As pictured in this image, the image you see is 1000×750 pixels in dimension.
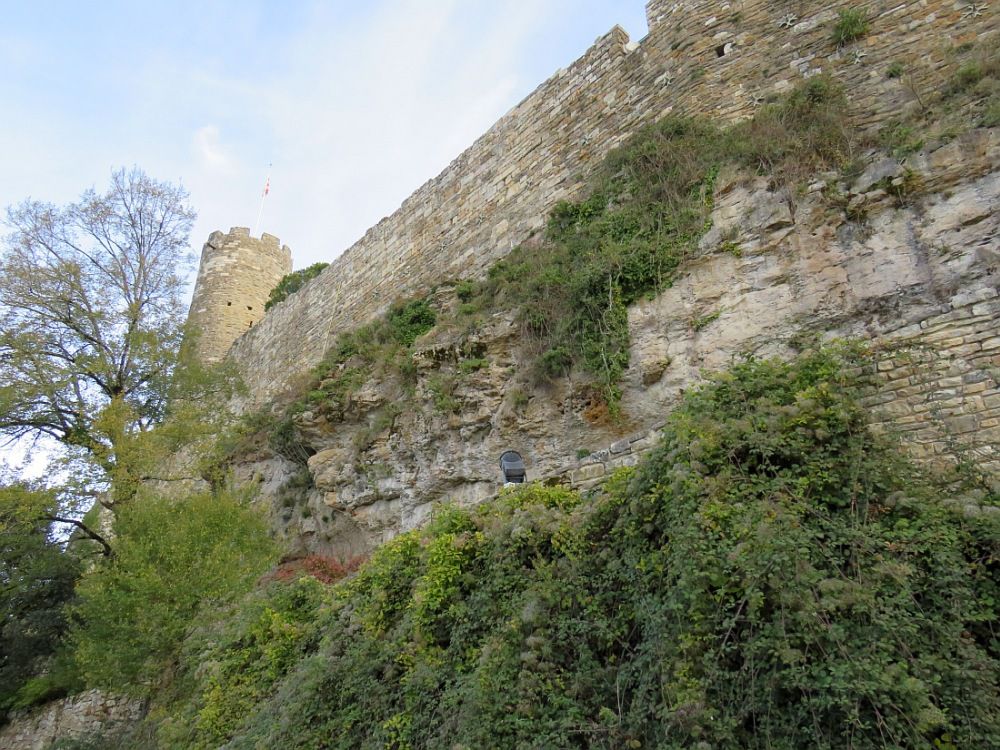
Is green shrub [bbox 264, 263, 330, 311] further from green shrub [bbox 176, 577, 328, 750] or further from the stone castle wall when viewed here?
green shrub [bbox 176, 577, 328, 750]

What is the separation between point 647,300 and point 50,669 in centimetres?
1224

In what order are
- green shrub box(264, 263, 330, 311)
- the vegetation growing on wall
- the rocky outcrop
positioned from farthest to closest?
green shrub box(264, 263, 330, 311) → the rocky outcrop → the vegetation growing on wall

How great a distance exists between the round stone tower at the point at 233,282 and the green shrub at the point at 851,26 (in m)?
20.3

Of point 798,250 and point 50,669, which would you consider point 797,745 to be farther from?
point 50,669

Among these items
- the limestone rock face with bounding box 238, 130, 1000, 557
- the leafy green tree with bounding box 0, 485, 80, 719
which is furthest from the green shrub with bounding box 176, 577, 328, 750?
the leafy green tree with bounding box 0, 485, 80, 719

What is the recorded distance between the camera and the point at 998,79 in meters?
6.26

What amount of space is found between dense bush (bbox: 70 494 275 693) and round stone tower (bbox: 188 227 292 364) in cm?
1508

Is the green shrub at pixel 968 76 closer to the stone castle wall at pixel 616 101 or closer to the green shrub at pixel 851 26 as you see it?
the stone castle wall at pixel 616 101

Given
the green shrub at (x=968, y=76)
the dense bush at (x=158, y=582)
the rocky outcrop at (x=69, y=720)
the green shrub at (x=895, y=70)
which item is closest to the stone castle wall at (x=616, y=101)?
the green shrub at (x=895, y=70)

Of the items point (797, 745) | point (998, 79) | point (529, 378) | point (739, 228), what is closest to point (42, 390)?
point (529, 378)

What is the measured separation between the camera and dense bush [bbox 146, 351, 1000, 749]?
3178mm

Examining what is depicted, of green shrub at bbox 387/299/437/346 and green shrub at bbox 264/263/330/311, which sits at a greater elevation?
green shrub at bbox 264/263/330/311

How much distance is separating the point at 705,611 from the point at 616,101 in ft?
29.1

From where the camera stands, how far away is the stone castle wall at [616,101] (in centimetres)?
762
